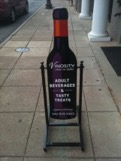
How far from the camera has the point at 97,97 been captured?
4.42 m

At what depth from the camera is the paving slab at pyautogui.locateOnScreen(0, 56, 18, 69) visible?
6000mm

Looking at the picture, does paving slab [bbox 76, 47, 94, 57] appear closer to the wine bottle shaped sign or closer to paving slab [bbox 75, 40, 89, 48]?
paving slab [bbox 75, 40, 89, 48]

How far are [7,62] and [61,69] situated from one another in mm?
3713

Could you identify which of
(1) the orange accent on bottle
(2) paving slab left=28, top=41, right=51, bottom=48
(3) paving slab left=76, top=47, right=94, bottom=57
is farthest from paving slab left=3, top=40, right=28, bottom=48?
(1) the orange accent on bottle

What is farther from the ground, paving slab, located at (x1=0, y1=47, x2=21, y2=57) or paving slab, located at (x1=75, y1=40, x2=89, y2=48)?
paving slab, located at (x1=0, y1=47, x2=21, y2=57)

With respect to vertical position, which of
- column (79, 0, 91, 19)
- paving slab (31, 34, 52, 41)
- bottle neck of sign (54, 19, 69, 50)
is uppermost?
bottle neck of sign (54, 19, 69, 50)

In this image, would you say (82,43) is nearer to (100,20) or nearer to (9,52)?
(100,20)

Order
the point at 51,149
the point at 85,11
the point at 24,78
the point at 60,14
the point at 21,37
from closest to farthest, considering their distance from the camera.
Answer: the point at 60,14
the point at 51,149
the point at 24,78
the point at 21,37
the point at 85,11

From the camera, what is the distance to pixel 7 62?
6.28 metres

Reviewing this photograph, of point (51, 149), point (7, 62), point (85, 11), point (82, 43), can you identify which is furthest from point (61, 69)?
point (85, 11)

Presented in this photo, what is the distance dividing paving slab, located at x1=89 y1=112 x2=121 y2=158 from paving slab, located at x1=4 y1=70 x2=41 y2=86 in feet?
5.56

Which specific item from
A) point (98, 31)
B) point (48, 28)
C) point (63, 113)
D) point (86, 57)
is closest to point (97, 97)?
point (63, 113)

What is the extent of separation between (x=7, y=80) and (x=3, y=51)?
226cm

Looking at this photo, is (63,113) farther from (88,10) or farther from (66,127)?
(88,10)
